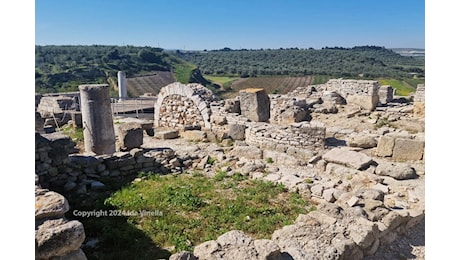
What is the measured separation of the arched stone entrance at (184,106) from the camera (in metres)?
13.3

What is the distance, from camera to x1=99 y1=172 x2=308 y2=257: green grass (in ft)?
17.4

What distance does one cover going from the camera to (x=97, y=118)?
9.09m

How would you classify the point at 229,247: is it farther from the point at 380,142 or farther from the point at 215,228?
the point at 380,142

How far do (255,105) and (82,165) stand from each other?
639cm

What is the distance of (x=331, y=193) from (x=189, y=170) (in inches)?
138

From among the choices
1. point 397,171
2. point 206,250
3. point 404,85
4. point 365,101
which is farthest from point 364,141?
point 404,85

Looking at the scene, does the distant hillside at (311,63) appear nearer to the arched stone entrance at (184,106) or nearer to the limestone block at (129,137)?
the arched stone entrance at (184,106)

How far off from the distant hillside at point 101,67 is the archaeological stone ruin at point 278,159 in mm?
20147

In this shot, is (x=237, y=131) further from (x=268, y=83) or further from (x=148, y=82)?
(x=268, y=83)

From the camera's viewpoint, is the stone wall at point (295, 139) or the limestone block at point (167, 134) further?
the limestone block at point (167, 134)

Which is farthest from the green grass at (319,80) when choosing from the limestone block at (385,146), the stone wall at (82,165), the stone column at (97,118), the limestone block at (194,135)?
the stone wall at (82,165)

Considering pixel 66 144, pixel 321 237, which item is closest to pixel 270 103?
pixel 66 144

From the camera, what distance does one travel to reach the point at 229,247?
164 inches

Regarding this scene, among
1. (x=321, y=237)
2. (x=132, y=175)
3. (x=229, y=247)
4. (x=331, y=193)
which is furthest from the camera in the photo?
(x=132, y=175)
